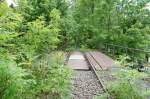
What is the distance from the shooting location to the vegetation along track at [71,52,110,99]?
23.4 ft

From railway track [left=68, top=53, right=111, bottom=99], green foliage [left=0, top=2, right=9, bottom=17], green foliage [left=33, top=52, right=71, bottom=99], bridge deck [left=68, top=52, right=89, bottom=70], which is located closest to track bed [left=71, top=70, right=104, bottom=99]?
railway track [left=68, top=53, right=111, bottom=99]

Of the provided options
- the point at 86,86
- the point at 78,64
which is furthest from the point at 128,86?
the point at 78,64

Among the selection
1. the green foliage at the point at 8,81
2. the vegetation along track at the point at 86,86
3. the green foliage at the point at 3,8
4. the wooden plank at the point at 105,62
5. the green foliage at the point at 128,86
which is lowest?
the wooden plank at the point at 105,62

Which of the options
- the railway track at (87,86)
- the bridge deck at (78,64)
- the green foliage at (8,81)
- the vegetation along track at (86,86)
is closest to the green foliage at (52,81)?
the railway track at (87,86)

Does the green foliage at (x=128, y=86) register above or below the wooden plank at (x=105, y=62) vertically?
above

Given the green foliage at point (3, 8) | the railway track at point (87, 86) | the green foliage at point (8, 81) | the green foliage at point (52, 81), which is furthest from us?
the railway track at point (87, 86)

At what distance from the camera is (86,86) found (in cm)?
835

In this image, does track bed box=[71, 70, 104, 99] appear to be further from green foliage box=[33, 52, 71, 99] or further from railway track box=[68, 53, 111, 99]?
green foliage box=[33, 52, 71, 99]

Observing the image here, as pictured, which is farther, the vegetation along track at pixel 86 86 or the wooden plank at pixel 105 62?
the wooden plank at pixel 105 62

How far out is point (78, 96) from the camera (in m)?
6.99

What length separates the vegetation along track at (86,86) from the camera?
7147mm

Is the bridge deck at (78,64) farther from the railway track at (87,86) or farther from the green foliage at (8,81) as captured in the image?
the green foliage at (8,81)

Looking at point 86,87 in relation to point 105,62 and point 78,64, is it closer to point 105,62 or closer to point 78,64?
point 78,64

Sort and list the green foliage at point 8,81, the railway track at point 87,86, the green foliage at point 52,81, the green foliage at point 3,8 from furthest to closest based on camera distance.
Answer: the railway track at point 87,86
the green foliage at point 52,81
the green foliage at point 3,8
the green foliage at point 8,81
